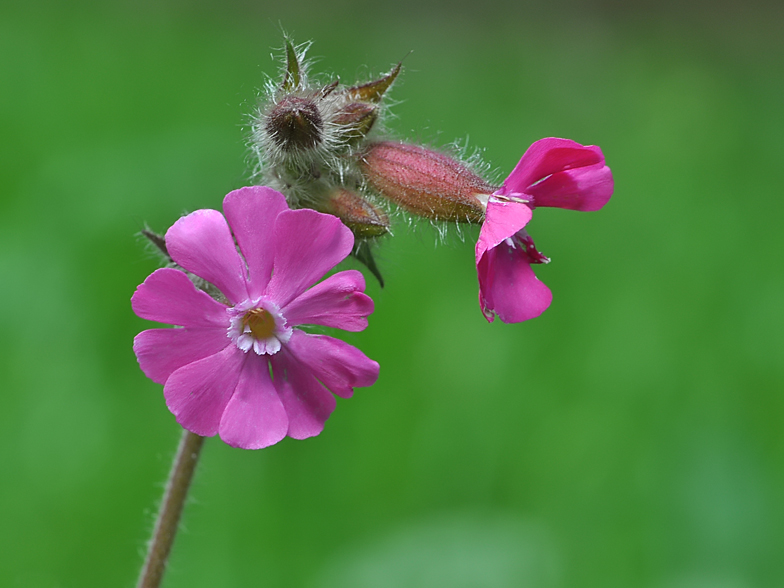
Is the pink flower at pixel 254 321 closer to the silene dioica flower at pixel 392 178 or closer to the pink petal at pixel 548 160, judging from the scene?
the silene dioica flower at pixel 392 178

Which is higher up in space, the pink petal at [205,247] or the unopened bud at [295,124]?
the unopened bud at [295,124]

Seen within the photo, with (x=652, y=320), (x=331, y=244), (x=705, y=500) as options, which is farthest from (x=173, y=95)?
(x=331, y=244)

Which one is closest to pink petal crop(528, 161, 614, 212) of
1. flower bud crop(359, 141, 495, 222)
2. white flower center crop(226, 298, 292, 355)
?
flower bud crop(359, 141, 495, 222)

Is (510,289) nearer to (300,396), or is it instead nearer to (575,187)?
(575,187)

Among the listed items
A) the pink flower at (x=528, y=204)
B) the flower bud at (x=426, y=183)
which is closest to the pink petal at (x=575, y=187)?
the pink flower at (x=528, y=204)

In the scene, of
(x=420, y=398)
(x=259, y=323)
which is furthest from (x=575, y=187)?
(x=420, y=398)

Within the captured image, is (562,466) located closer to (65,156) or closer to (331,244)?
(331,244)
